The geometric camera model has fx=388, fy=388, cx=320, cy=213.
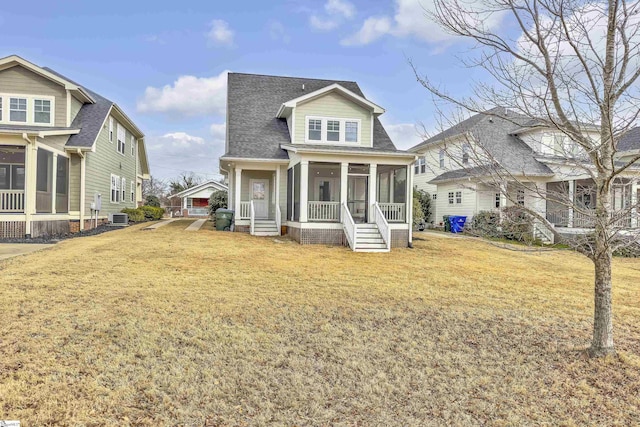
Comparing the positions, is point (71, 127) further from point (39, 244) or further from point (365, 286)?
point (365, 286)

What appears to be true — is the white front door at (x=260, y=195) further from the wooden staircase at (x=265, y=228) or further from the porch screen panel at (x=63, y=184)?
the porch screen panel at (x=63, y=184)

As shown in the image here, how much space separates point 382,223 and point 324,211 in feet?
7.24

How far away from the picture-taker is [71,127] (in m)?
16.0

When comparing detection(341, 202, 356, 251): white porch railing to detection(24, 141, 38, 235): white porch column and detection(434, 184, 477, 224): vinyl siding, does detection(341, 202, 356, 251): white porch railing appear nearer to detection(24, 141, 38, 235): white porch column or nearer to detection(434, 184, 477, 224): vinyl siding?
detection(434, 184, 477, 224): vinyl siding

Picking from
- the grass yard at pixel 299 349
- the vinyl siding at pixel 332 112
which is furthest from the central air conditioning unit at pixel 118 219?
the grass yard at pixel 299 349

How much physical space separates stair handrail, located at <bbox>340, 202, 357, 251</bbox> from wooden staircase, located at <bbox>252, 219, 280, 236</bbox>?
3.39 m

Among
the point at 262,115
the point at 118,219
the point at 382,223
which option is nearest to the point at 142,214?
the point at 118,219

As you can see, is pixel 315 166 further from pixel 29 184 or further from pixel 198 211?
pixel 198 211

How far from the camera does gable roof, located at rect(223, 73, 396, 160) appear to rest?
16.4 m

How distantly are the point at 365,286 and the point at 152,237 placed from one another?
8765 mm

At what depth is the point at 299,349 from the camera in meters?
4.45

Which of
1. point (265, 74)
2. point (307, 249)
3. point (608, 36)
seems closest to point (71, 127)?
point (265, 74)

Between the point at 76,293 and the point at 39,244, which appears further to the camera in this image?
the point at 39,244

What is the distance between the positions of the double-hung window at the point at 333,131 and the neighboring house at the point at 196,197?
3069 cm
